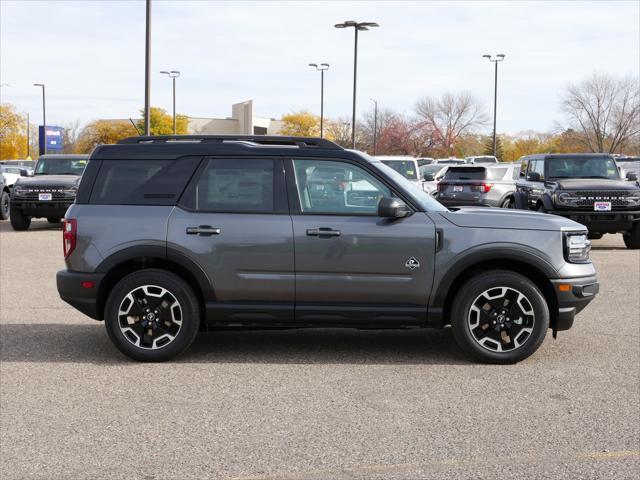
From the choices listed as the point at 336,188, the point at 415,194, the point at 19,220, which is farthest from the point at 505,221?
the point at 19,220

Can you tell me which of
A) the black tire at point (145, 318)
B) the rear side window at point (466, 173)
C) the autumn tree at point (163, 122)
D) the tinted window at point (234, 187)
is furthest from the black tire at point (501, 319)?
the autumn tree at point (163, 122)

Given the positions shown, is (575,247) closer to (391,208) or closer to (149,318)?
(391,208)

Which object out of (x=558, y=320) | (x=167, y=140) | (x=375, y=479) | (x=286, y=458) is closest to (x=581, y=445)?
(x=375, y=479)

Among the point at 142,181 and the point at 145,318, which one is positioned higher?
the point at 142,181

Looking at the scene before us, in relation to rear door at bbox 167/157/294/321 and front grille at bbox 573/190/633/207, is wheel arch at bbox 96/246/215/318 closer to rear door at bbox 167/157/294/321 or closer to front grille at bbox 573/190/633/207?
rear door at bbox 167/157/294/321

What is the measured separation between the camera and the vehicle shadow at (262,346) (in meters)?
6.91

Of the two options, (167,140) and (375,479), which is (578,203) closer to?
(167,140)

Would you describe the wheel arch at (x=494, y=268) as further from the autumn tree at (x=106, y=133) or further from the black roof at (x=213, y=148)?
the autumn tree at (x=106, y=133)

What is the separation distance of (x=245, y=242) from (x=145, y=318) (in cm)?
100

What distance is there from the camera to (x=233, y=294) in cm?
675

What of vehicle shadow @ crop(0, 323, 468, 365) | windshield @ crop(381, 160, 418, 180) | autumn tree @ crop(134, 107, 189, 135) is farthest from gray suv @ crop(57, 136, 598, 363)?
autumn tree @ crop(134, 107, 189, 135)

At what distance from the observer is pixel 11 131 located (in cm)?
8250

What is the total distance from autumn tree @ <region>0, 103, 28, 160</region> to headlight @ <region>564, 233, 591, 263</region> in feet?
270

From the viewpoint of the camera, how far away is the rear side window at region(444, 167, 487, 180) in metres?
21.1
